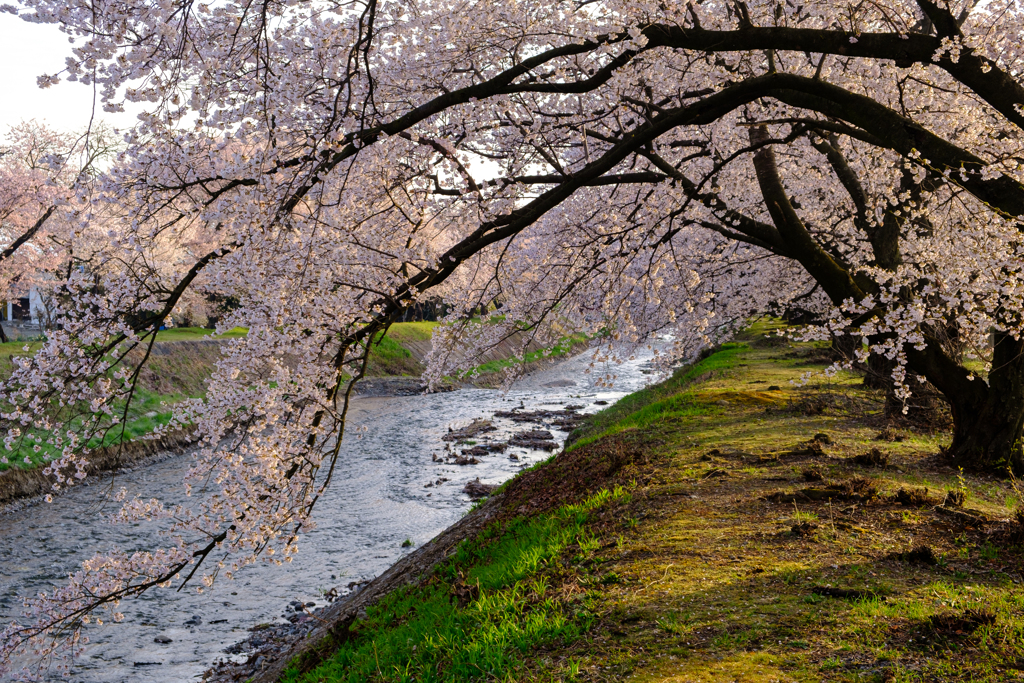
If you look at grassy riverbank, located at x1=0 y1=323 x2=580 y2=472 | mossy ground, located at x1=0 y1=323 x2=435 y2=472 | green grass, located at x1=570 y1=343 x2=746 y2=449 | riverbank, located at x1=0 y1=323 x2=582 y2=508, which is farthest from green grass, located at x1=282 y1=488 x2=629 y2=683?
mossy ground, located at x1=0 y1=323 x2=435 y2=472

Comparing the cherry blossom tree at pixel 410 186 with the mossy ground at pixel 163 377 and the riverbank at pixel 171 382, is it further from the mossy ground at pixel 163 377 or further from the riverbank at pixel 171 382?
the mossy ground at pixel 163 377

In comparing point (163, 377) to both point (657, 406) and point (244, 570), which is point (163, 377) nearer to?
point (244, 570)

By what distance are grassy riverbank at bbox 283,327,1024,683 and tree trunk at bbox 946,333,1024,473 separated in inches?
22.1

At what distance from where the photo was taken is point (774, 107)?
39.3ft

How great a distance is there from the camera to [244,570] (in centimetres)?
1262

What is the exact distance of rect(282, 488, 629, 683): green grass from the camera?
5676mm

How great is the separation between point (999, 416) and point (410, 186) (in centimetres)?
996

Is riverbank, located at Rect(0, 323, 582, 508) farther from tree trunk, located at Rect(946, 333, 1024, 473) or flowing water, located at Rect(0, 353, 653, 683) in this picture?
tree trunk, located at Rect(946, 333, 1024, 473)

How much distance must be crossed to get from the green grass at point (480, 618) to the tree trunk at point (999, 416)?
535 centimetres

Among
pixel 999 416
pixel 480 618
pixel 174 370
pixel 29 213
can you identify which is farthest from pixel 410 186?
pixel 29 213

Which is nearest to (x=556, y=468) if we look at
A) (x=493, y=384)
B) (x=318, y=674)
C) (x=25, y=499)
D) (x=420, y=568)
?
(x=420, y=568)

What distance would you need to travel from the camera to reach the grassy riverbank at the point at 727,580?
495cm

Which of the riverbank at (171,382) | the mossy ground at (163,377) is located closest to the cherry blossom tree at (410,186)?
the riverbank at (171,382)

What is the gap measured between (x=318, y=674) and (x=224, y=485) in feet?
7.84
